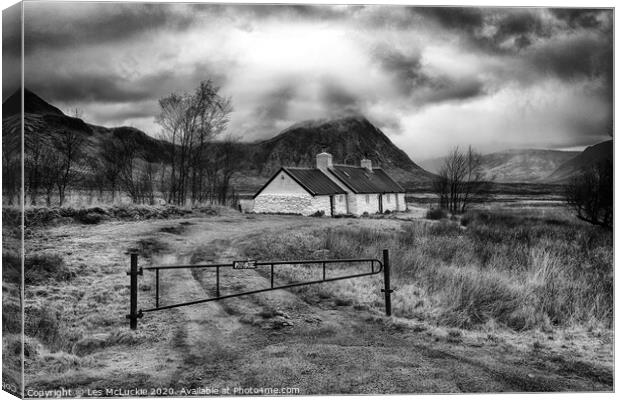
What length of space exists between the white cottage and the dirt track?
3.06 feet

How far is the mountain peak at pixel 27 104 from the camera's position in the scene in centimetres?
397

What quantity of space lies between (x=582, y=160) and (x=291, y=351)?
12.4 ft

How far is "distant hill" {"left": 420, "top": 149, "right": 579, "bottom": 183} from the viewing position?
16.7 ft

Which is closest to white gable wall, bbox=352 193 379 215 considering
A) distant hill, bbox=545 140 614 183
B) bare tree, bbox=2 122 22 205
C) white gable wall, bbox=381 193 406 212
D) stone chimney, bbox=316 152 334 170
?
white gable wall, bbox=381 193 406 212

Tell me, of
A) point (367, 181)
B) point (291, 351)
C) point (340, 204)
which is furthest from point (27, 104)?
point (367, 181)

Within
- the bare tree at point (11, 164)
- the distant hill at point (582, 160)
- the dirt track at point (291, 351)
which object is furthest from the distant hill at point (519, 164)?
the bare tree at point (11, 164)

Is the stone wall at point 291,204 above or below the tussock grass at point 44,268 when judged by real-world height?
above

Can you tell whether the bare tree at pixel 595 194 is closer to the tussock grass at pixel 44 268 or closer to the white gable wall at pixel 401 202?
the white gable wall at pixel 401 202

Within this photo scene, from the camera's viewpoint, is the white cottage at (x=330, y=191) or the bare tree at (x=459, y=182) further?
the white cottage at (x=330, y=191)

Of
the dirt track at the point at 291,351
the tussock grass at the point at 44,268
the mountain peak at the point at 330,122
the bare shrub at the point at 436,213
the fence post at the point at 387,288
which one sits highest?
the mountain peak at the point at 330,122

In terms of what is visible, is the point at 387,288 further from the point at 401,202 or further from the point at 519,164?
the point at 519,164

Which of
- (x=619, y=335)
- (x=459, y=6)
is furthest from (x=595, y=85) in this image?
(x=619, y=335)

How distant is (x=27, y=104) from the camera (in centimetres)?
399

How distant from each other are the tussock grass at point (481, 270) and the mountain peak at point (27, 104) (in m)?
2.50
